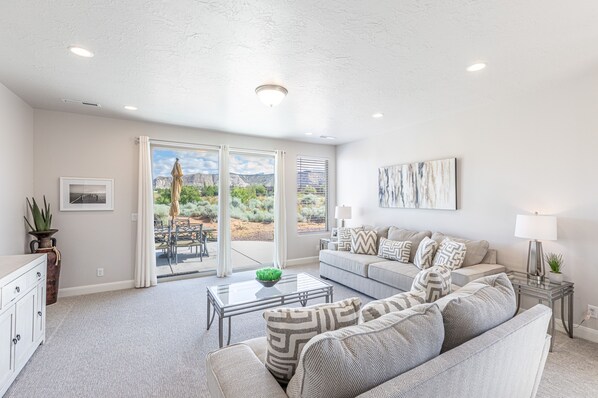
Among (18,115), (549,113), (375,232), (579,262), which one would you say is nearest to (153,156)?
(18,115)

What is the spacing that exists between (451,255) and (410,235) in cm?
91

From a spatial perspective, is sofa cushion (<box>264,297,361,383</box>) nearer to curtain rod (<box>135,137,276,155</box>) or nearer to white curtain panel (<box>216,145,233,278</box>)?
white curtain panel (<box>216,145,233,278</box>)

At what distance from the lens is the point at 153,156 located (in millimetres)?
4586

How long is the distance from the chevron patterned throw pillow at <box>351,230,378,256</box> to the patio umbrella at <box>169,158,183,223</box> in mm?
3111

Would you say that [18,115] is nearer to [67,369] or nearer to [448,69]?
[67,369]

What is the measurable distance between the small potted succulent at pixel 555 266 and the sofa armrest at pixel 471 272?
0.45 m

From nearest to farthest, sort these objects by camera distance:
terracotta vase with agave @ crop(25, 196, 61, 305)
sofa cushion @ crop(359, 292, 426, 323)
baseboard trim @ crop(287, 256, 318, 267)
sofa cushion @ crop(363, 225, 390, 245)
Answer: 1. sofa cushion @ crop(359, 292, 426, 323)
2. terracotta vase with agave @ crop(25, 196, 61, 305)
3. sofa cushion @ crop(363, 225, 390, 245)
4. baseboard trim @ crop(287, 256, 318, 267)

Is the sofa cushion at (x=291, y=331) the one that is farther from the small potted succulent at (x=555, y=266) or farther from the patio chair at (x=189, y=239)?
the patio chair at (x=189, y=239)

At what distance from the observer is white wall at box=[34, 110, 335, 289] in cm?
384

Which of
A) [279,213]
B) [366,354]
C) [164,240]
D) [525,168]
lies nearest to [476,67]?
[525,168]

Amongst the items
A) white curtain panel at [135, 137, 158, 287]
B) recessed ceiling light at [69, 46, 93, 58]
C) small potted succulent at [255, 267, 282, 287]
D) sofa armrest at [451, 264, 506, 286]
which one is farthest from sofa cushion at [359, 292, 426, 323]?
white curtain panel at [135, 137, 158, 287]

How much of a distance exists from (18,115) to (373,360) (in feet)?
15.4

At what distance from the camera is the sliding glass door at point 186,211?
466cm

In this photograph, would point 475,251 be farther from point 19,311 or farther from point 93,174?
point 93,174
